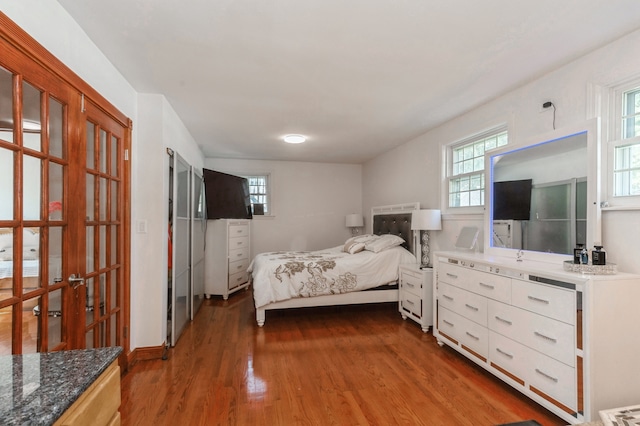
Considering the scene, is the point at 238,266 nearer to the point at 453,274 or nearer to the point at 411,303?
the point at 411,303

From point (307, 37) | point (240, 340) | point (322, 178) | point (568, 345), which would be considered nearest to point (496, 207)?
point (568, 345)

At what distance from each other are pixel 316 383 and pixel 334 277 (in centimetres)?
153

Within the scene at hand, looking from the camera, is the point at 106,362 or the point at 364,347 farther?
the point at 364,347

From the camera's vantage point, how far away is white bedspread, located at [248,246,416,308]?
11.8 ft

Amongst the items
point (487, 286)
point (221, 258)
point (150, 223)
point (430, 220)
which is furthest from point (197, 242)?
point (487, 286)

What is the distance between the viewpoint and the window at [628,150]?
1.93 metres

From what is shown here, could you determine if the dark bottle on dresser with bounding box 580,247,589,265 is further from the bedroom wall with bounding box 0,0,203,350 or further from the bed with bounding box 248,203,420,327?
the bedroom wall with bounding box 0,0,203,350

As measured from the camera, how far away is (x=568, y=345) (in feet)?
5.88

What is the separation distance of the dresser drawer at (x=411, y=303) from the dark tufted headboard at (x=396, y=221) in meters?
0.69

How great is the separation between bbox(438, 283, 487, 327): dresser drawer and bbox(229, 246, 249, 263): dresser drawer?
3.15m

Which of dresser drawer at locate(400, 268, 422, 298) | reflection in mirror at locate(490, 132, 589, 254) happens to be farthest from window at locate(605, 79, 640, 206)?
dresser drawer at locate(400, 268, 422, 298)

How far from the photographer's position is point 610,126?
2064 millimetres

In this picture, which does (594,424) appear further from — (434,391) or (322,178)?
(322,178)

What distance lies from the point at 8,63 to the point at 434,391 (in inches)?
119
